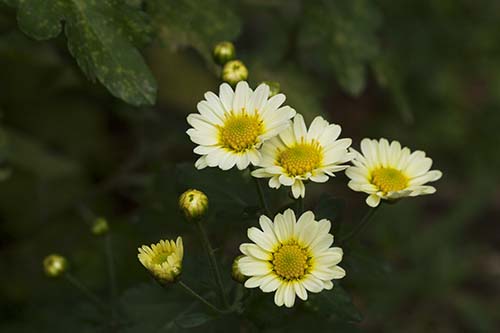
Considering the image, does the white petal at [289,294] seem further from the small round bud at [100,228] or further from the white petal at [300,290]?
the small round bud at [100,228]

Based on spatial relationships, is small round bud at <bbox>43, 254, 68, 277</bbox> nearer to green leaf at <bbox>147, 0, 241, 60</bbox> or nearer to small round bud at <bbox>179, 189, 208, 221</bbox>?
small round bud at <bbox>179, 189, 208, 221</bbox>

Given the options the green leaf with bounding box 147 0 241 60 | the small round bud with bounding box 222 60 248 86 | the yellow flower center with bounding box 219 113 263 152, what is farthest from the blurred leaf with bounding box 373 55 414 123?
the yellow flower center with bounding box 219 113 263 152

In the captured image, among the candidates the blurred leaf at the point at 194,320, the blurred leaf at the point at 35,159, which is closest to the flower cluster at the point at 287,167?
the blurred leaf at the point at 194,320

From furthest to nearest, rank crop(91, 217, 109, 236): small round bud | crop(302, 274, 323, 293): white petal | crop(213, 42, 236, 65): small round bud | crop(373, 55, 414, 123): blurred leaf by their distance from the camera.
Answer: crop(373, 55, 414, 123): blurred leaf → crop(91, 217, 109, 236): small round bud → crop(213, 42, 236, 65): small round bud → crop(302, 274, 323, 293): white petal

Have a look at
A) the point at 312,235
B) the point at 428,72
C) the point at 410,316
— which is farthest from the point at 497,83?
the point at 312,235

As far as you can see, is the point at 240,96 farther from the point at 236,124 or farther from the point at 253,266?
the point at 253,266

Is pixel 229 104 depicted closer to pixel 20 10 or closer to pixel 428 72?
pixel 20 10
